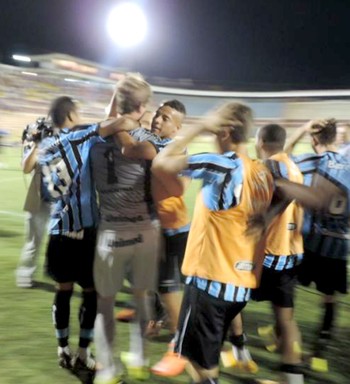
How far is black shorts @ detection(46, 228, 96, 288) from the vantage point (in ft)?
9.68

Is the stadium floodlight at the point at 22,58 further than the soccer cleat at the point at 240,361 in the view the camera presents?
Yes

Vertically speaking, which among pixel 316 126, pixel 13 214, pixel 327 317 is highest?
pixel 316 126

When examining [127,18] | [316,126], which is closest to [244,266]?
[316,126]

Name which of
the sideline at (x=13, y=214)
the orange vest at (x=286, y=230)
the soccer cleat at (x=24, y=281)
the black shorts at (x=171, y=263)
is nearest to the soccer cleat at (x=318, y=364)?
the orange vest at (x=286, y=230)

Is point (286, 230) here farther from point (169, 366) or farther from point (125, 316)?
point (125, 316)

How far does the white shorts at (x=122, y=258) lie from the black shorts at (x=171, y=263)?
1.26ft

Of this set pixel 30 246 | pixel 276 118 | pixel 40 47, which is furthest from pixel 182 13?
pixel 30 246

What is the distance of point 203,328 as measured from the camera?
2.22 metres

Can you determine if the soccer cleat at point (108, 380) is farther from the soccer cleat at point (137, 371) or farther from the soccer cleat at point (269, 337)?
the soccer cleat at point (269, 337)

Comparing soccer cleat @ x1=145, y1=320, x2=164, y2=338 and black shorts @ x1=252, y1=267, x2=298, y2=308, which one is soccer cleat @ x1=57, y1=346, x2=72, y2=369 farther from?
black shorts @ x1=252, y1=267, x2=298, y2=308

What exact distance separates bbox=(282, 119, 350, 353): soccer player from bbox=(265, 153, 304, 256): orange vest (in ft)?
0.71

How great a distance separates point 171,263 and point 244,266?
1156 mm

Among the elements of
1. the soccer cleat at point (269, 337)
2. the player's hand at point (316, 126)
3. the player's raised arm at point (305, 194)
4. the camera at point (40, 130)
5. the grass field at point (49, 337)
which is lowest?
the grass field at point (49, 337)

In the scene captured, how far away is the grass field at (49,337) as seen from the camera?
3.08m
